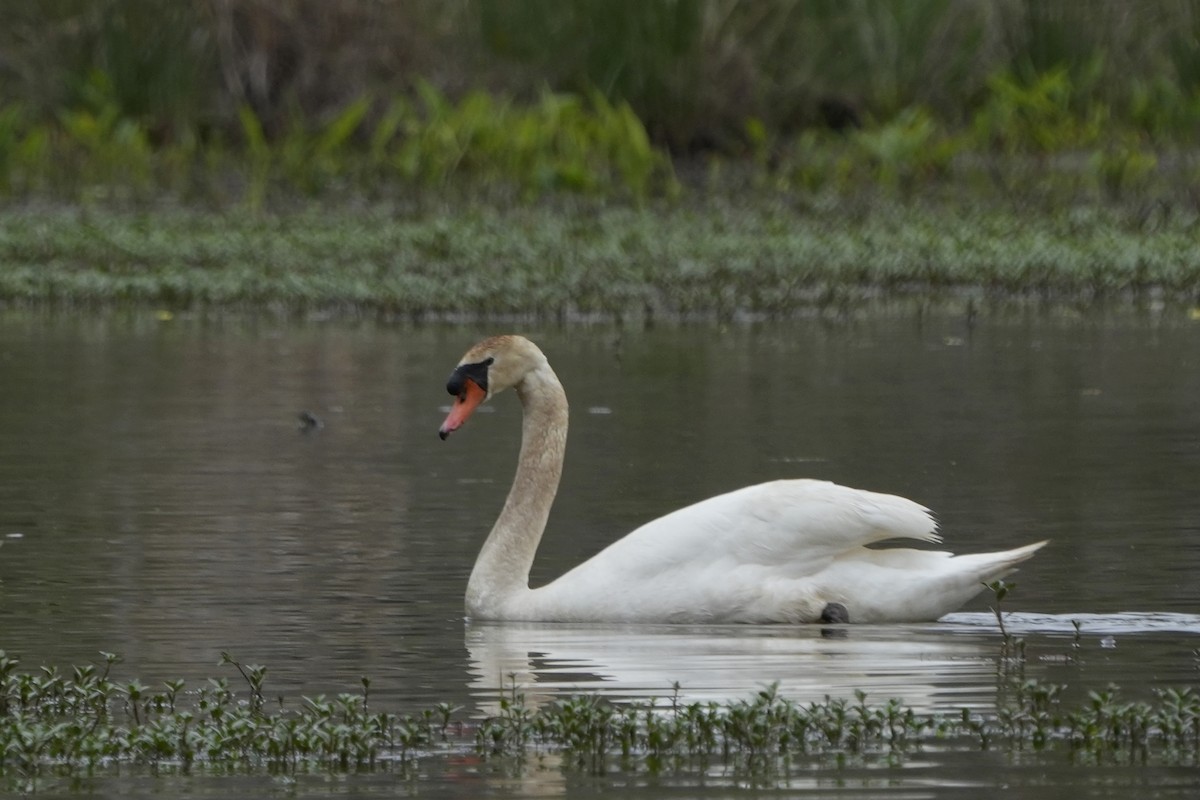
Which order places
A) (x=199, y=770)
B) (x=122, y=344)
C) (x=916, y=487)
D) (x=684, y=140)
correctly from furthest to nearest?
(x=684, y=140) < (x=122, y=344) < (x=916, y=487) < (x=199, y=770)

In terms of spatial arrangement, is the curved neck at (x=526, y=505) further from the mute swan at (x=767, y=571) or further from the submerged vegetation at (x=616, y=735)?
the submerged vegetation at (x=616, y=735)

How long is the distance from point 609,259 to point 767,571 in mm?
10764

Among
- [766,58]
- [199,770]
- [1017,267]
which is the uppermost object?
[766,58]

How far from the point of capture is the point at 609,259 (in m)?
19.0

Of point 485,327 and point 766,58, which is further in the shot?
point 766,58

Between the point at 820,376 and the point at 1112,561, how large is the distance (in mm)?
5611

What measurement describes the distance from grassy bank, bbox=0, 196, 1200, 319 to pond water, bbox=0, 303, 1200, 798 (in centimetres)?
55

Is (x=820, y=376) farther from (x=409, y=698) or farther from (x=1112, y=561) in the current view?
(x=409, y=698)

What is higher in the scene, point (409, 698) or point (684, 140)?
point (684, 140)

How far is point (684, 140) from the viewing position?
25.6 metres

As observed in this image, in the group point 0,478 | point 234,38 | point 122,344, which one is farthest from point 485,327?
point 234,38

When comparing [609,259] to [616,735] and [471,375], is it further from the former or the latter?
[616,735]

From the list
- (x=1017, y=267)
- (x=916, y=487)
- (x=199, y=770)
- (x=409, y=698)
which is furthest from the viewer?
(x=1017, y=267)

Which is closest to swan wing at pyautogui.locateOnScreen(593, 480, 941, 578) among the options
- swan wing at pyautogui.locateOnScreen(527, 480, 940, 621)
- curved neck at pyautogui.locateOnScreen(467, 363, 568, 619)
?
swan wing at pyautogui.locateOnScreen(527, 480, 940, 621)
